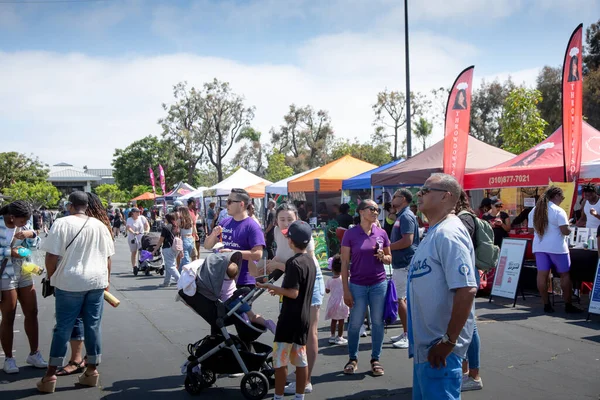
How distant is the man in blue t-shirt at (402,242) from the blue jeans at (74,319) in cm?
330

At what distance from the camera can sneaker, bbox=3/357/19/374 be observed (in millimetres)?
5660

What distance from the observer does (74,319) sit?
514 cm

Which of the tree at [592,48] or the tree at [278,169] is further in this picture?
the tree at [278,169]

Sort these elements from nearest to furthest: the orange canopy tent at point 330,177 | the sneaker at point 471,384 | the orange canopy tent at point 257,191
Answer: the sneaker at point 471,384 < the orange canopy tent at point 330,177 < the orange canopy tent at point 257,191

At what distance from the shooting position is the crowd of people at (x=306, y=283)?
298 cm

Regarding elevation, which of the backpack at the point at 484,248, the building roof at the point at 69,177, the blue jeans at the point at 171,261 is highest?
the building roof at the point at 69,177

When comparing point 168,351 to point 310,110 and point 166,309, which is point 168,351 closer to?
point 166,309

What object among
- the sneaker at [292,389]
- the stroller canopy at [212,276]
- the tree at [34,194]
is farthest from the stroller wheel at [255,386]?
the tree at [34,194]

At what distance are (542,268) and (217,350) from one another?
20.2ft

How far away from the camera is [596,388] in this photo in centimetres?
526

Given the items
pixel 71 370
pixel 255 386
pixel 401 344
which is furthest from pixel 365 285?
pixel 71 370

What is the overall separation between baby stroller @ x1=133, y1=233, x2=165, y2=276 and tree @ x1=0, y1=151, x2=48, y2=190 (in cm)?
5047

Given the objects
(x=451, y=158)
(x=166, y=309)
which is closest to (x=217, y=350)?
(x=166, y=309)

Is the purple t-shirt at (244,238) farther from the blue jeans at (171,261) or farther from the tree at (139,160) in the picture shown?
the tree at (139,160)
